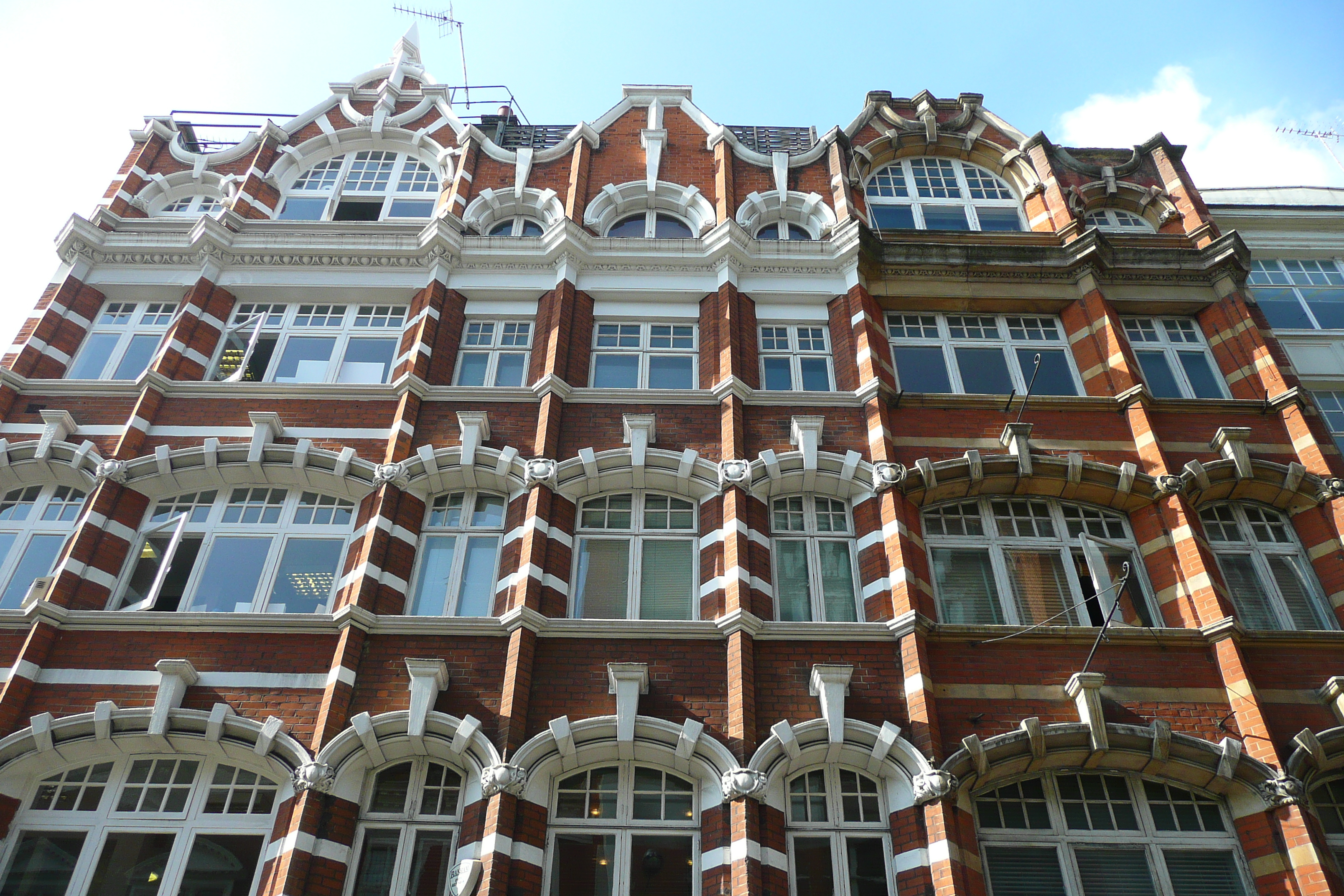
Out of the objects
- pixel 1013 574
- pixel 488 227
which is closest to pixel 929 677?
pixel 1013 574

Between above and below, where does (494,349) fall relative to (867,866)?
above

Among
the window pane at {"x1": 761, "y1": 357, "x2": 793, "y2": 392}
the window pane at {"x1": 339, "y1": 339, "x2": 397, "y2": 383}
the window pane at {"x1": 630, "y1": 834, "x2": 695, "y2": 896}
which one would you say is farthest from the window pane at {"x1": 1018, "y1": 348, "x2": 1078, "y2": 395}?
the window pane at {"x1": 339, "y1": 339, "x2": 397, "y2": 383}

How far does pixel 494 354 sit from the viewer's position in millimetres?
17219

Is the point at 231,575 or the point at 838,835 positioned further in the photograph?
the point at 231,575

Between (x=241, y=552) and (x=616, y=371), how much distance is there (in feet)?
21.2

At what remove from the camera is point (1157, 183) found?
20.2 metres

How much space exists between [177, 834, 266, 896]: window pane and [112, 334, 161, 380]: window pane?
8.34 m

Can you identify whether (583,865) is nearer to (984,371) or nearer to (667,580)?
(667,580)

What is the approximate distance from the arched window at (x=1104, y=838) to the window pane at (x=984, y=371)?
6.57m

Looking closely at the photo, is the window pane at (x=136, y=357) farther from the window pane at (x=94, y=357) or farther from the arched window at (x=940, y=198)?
the arched window at (x=940, y=198)

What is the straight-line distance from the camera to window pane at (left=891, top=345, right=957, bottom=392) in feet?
55.5

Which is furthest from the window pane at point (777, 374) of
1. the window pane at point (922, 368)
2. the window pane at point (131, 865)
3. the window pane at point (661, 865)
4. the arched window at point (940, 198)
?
the window pane at point (131, 865)

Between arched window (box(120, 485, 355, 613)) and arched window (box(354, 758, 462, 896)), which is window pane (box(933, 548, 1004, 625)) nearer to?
arched window (box(354, 758, 462, 896))

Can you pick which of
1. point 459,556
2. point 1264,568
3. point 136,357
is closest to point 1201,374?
point 1264,568
